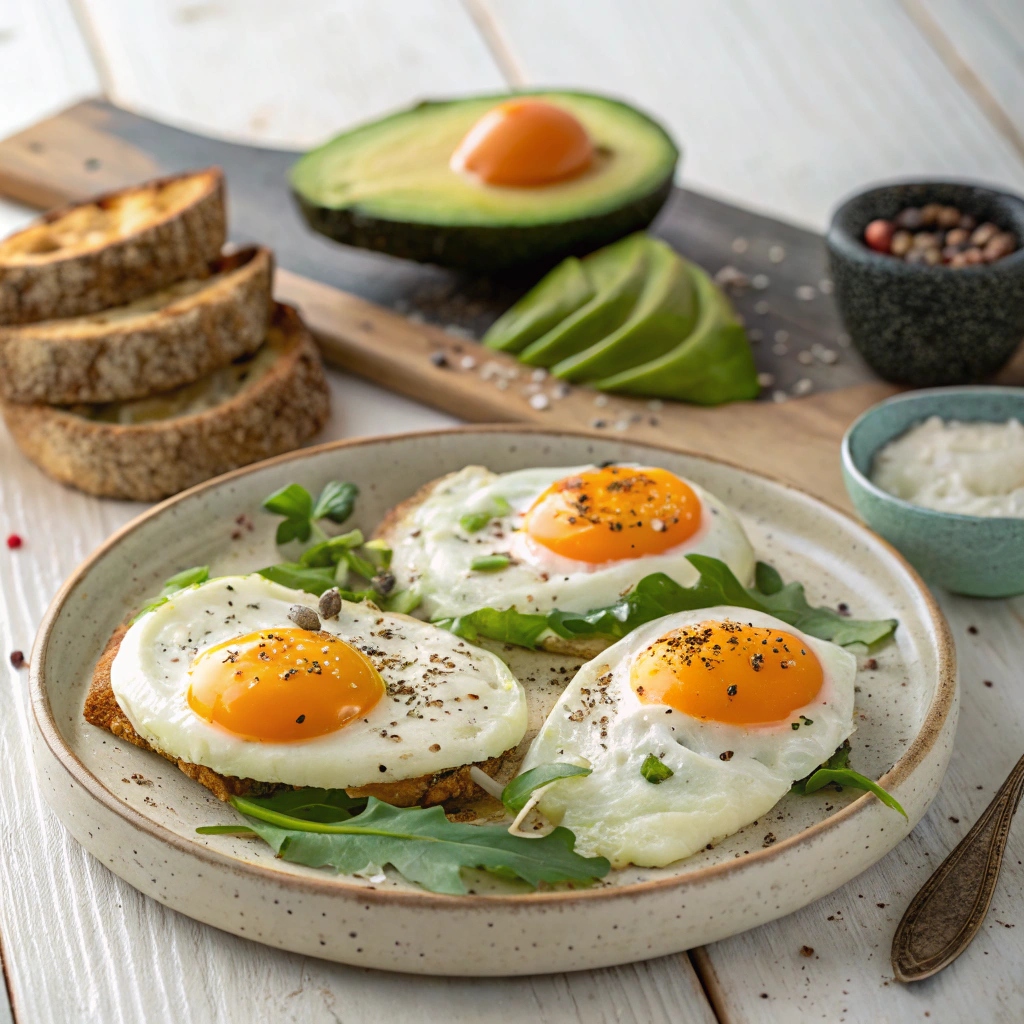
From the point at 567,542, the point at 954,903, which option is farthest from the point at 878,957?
the point at 567,542

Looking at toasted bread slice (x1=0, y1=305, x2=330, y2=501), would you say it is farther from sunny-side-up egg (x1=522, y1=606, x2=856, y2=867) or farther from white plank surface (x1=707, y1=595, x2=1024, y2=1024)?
white plank surface (x1=707, y1=595, x2=1024, y2=1024)

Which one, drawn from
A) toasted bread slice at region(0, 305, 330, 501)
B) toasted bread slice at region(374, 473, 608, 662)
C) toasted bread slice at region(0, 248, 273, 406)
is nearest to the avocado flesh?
toasted bread slice at region(0, 305, 330, 501)

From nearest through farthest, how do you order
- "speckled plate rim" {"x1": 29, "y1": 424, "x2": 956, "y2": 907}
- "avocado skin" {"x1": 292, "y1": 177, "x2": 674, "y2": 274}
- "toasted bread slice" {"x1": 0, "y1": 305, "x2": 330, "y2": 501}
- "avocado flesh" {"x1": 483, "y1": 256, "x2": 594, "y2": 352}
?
"speckled plate rim" {"x1": 29, "y1": 424, "x2": 956, "y2": 907}
"toasted bread slice" {"x1": 0, "y1": 305, "x2": 330, "y2": 501}
"avocado flesh" {"x1": 483, "y1": 256, "x2": 594, "y2": 352}
"avocado skin" {"x1": 292, "y1": 177, "x2": 674, "y2": 274}

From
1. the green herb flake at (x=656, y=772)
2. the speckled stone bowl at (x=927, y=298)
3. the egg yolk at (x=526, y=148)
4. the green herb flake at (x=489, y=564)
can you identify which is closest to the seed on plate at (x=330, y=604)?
the green herb flake at (x=489, y=564)

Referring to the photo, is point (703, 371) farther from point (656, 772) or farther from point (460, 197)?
point (656, 772)

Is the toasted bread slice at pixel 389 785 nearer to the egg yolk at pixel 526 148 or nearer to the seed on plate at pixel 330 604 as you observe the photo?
the seed on plate at pixel 330 604

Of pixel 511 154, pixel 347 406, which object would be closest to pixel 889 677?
pixel 347 406
